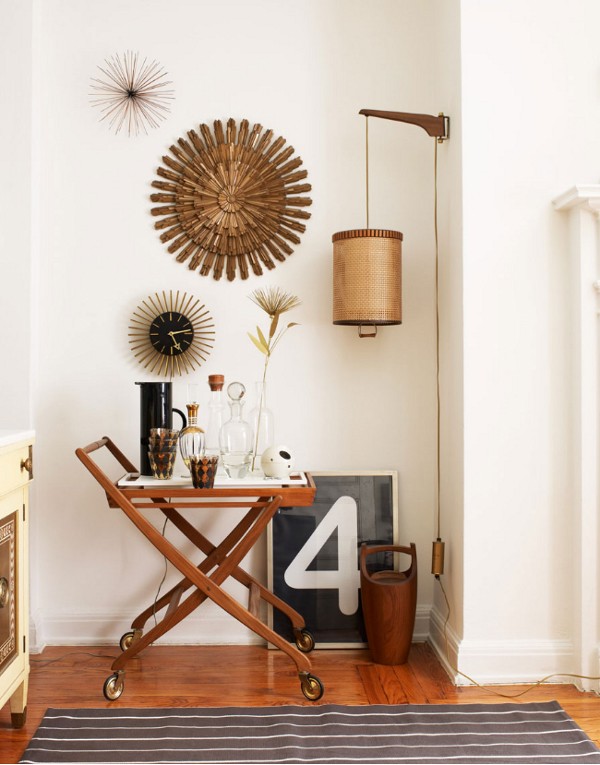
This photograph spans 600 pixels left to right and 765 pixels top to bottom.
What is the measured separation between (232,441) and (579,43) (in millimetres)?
2024

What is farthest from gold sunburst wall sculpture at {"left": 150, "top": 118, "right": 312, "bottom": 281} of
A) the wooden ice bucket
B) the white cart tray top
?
the wooden ice bucket

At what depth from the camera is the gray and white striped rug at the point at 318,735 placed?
2086 mm

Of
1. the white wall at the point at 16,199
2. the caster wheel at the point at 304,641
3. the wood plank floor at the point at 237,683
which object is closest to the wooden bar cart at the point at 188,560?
the wood plank floor at the point at 237,683

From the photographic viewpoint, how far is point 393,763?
2059mm

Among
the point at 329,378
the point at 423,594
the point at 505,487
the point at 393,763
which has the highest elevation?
the point at 329,378

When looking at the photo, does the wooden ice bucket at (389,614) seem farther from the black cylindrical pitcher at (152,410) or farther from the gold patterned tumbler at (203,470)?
the black cylindrical pitcher at (152,410)

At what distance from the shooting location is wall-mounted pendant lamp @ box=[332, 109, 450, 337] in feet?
9.01

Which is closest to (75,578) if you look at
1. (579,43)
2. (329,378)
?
(329,378)

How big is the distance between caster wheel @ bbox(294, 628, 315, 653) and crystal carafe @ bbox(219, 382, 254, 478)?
0.77 m

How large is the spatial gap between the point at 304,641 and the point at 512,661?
0.82 meters

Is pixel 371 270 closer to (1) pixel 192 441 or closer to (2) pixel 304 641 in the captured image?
(1) pixel 192 441

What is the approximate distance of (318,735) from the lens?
2195 mm

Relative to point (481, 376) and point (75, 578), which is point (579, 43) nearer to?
point (481, 376)

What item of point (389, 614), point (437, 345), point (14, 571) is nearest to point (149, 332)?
point (14, 571)
